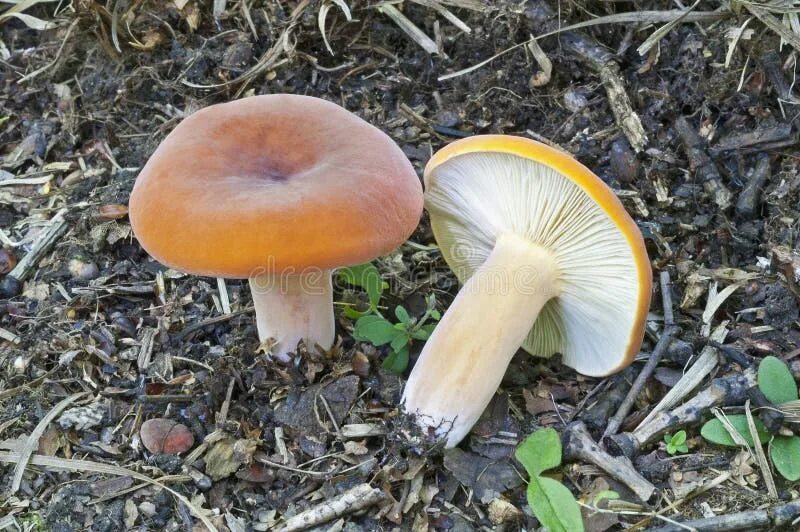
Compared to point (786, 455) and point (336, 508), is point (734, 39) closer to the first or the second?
point (786, 455)

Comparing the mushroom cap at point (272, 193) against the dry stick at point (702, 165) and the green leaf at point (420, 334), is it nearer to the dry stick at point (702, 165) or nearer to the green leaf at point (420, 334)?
the green leaf at point (420, 334)

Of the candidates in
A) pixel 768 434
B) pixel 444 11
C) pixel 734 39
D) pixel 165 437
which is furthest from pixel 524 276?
pixel 444 11

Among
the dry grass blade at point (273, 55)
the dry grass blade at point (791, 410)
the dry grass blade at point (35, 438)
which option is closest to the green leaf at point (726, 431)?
the dry grass blade at point (791, 410)

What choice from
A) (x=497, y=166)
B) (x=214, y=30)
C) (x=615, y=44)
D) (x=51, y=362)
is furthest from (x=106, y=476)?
(x=615, y=44)

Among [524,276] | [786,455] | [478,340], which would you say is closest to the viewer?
[786,455]

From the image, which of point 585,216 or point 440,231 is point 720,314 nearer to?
point 585,216
